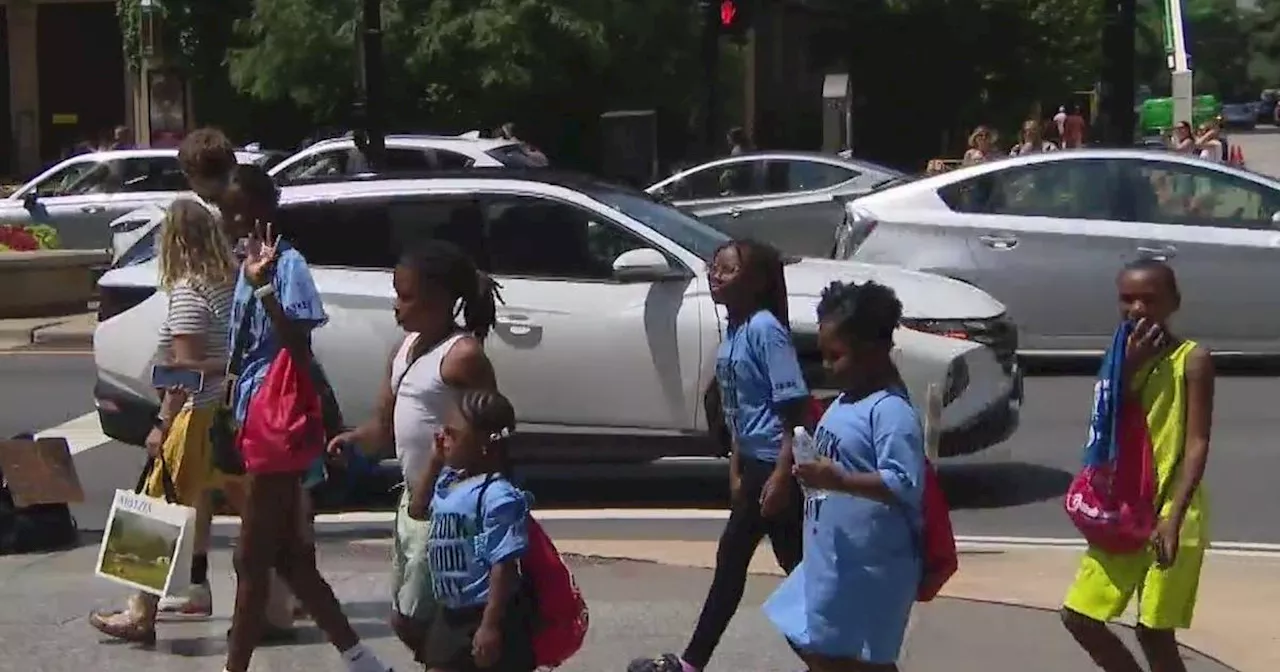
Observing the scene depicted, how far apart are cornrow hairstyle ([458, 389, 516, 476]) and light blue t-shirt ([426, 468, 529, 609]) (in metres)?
0.08

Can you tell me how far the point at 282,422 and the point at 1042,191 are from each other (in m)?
9.07

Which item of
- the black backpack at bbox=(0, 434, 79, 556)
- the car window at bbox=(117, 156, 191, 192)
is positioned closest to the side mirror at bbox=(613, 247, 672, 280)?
the black backpack at bbox=(0, 434, 79, 556)

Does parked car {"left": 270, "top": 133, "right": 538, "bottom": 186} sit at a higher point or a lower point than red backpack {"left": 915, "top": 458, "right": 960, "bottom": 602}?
higher

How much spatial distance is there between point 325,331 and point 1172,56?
42.1m

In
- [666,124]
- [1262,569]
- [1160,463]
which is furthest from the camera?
[666,124]

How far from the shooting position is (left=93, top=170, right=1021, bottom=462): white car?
32.1 ft

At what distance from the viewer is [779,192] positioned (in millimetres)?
21266

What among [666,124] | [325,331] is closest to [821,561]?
[325,331]

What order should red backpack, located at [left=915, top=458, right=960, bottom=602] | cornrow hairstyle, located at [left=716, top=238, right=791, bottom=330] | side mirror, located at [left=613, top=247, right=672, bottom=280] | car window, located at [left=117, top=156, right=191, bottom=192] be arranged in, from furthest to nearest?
car window, located at [left=117, top=156, right=191, bottom=192] < side mirror, located at [left=613, top=247, right=672, bottom=280] < cornrow hairstyle, located at [left=716, top=238, right=791, bottom=330] < red backpack, located at [left=915, top=458, right=960, bottom=602]

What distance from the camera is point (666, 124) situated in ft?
116

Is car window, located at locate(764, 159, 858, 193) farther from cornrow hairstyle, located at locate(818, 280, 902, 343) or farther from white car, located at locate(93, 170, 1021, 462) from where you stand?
cornrow hairstyle, located at locate(818, 280, 902, 343)

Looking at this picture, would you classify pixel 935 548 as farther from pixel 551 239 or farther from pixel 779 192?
pixel 779 192

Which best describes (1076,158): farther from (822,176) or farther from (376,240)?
(822,176)

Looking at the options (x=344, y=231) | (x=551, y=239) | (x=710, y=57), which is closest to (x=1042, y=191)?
(x=551, y=239)
